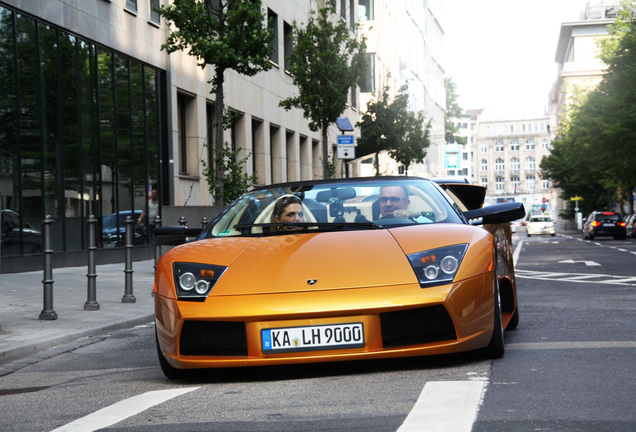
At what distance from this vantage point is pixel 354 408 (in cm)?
471

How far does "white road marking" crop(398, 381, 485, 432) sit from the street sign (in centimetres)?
2108

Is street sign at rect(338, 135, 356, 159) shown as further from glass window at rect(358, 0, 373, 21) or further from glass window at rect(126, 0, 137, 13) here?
glass window at rect(358, 0, 373, 21)

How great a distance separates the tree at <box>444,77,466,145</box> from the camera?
10250cm

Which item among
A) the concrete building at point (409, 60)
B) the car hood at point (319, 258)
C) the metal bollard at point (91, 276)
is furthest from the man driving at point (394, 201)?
the concrete building at point (409, 60)

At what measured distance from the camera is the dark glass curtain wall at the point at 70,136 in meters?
18.8

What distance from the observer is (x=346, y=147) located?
26.6 metres

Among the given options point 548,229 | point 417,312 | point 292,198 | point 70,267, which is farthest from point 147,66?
point 548,229

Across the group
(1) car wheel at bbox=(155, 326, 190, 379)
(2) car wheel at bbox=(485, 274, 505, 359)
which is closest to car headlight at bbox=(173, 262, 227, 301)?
(1) car wheel at bbox=(155, 326, 190, 379)

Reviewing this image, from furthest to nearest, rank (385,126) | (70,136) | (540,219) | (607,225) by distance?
(540,219) < (607,225) < (385,126) < (70,136)

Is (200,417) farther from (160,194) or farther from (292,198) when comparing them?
(160,194)

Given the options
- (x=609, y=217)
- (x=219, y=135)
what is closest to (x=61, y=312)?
(x=219, y=135)

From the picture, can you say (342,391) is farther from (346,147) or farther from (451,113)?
(451,113)

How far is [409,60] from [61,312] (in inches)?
2583

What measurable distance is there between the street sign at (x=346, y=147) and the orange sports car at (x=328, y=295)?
64.9ft
